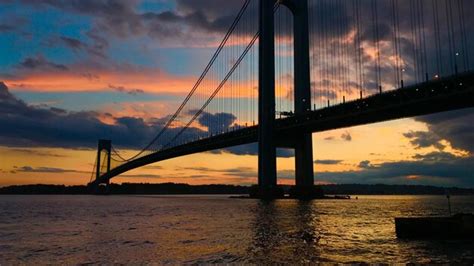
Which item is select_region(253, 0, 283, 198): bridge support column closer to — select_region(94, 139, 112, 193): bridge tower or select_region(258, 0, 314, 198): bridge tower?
select_region(258, 0, 314, 198): bridge tower

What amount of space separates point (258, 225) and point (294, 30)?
6147 centimetres

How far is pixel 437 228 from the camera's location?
85.5 feet

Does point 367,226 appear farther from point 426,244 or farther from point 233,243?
point 233,243

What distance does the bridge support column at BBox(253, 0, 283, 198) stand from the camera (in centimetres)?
7788

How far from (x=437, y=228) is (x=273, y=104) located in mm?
55354

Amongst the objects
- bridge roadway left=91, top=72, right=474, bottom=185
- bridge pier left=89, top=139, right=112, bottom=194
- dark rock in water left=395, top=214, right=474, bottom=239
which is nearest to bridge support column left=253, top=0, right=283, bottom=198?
bridge roadway left=91, top=72, right=474, bottom=185

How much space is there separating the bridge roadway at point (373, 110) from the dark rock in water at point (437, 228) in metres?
30.0

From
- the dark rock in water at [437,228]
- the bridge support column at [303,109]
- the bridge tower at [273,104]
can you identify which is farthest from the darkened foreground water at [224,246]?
the bridge support column at [303,109]

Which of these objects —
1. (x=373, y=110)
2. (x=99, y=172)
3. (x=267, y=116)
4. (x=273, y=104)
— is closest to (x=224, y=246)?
(x=373, y=110)

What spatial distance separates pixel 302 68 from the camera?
84688 mm

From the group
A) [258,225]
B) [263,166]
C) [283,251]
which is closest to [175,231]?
[258,225]

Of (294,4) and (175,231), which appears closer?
(175,231)

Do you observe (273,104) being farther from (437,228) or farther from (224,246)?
(224,246)

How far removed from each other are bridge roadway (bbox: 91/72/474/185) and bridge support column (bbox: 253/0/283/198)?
305 centimetres
